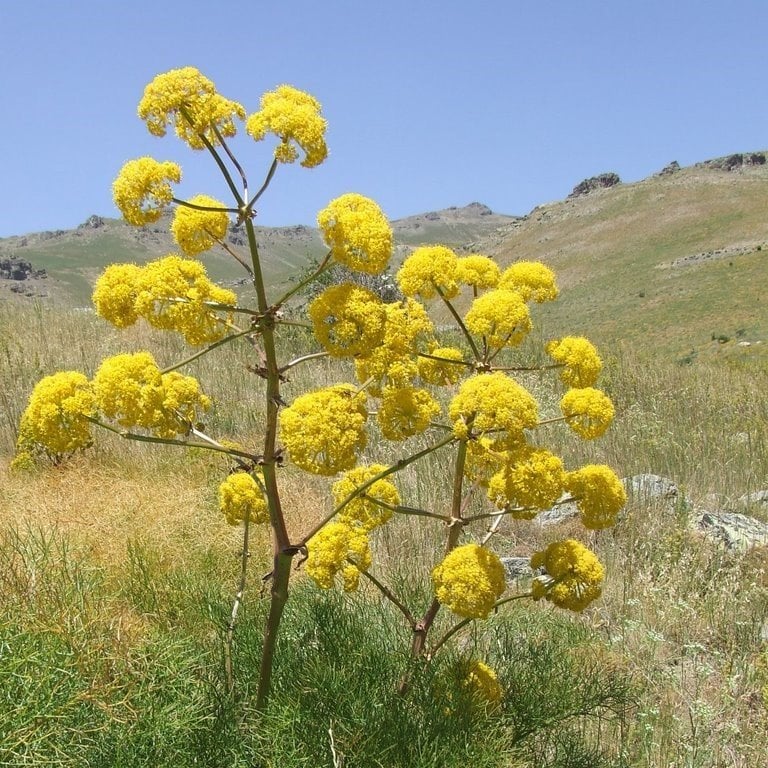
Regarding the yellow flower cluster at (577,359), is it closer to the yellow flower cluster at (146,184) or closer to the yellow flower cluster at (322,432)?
the yellow flower cluster at (322,432)

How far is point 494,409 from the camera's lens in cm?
199

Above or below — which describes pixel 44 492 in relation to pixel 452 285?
below

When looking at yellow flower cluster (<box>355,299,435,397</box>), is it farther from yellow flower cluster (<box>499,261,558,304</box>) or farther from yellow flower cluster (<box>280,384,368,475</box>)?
yellow flower cluster (<box>499,261,558,304</box>)

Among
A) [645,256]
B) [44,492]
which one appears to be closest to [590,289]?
[645,256]

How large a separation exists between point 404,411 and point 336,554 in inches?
26.4

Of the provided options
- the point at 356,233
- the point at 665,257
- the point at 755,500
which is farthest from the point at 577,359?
the point at 665,257

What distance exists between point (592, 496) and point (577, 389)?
0.37m

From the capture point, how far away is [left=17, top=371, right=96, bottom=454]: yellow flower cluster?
2049 millimetres

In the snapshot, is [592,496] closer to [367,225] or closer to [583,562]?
[583,562]

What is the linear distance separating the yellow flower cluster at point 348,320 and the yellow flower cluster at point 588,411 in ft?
2.59

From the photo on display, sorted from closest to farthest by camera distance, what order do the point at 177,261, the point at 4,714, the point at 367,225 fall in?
the point at 367,225 → the point at 177,261 → the point at 4,714

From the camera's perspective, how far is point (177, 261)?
196cm

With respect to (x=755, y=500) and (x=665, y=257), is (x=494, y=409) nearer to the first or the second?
(x=755, y=500)

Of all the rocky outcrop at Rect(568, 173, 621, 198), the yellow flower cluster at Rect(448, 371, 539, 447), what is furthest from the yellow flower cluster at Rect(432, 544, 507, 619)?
the rocky outcrop at Rect(568, 173, 621, 198)
